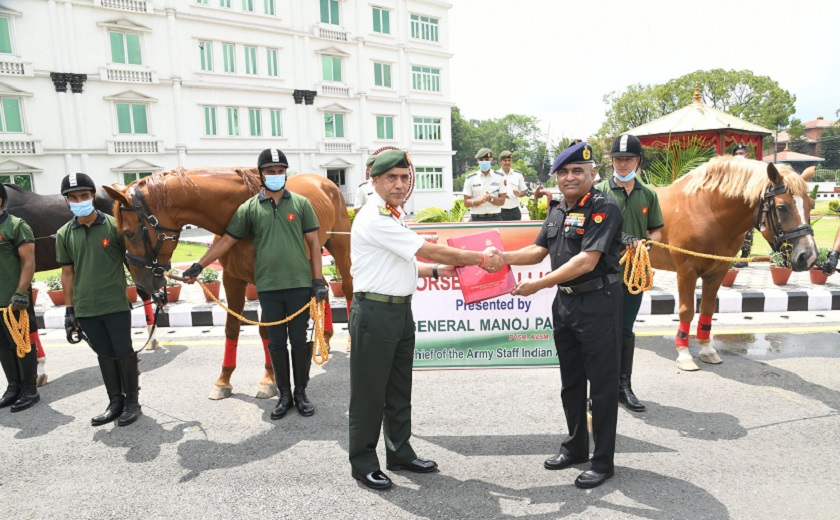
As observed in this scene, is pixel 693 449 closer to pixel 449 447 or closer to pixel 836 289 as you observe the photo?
pixel 449 447

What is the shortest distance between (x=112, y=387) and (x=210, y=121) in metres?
25.3

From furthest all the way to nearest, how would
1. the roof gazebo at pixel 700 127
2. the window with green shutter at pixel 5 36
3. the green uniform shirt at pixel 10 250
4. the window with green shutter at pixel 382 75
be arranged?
1. the window with green shutter at pixel 382 75
2. the window with green shutter at pixel 5 36
3. the roof gazebo at pixel 700 127
4. the green uniform shirt at pixel 10 250

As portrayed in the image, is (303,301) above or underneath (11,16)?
underneath

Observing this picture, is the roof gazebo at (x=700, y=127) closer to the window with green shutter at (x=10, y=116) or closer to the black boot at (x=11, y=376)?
the black boot at (x=11, y=376)

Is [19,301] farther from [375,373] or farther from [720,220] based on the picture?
[720,220]

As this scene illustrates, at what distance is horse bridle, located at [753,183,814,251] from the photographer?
14.7ft

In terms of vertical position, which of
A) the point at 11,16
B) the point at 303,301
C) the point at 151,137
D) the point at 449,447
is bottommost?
the point at 449,447

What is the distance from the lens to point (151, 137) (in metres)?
26.0

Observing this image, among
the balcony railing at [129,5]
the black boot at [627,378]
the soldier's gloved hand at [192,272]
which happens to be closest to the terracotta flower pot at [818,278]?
the black boot at [627,378]

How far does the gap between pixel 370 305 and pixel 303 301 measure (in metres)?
1.34

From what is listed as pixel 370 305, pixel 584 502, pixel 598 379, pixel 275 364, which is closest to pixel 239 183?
pixel 275 364

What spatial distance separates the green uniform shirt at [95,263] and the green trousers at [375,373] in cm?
222

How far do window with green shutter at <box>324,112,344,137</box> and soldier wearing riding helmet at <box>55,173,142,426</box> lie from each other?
27.5m

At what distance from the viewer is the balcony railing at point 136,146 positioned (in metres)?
25.2
